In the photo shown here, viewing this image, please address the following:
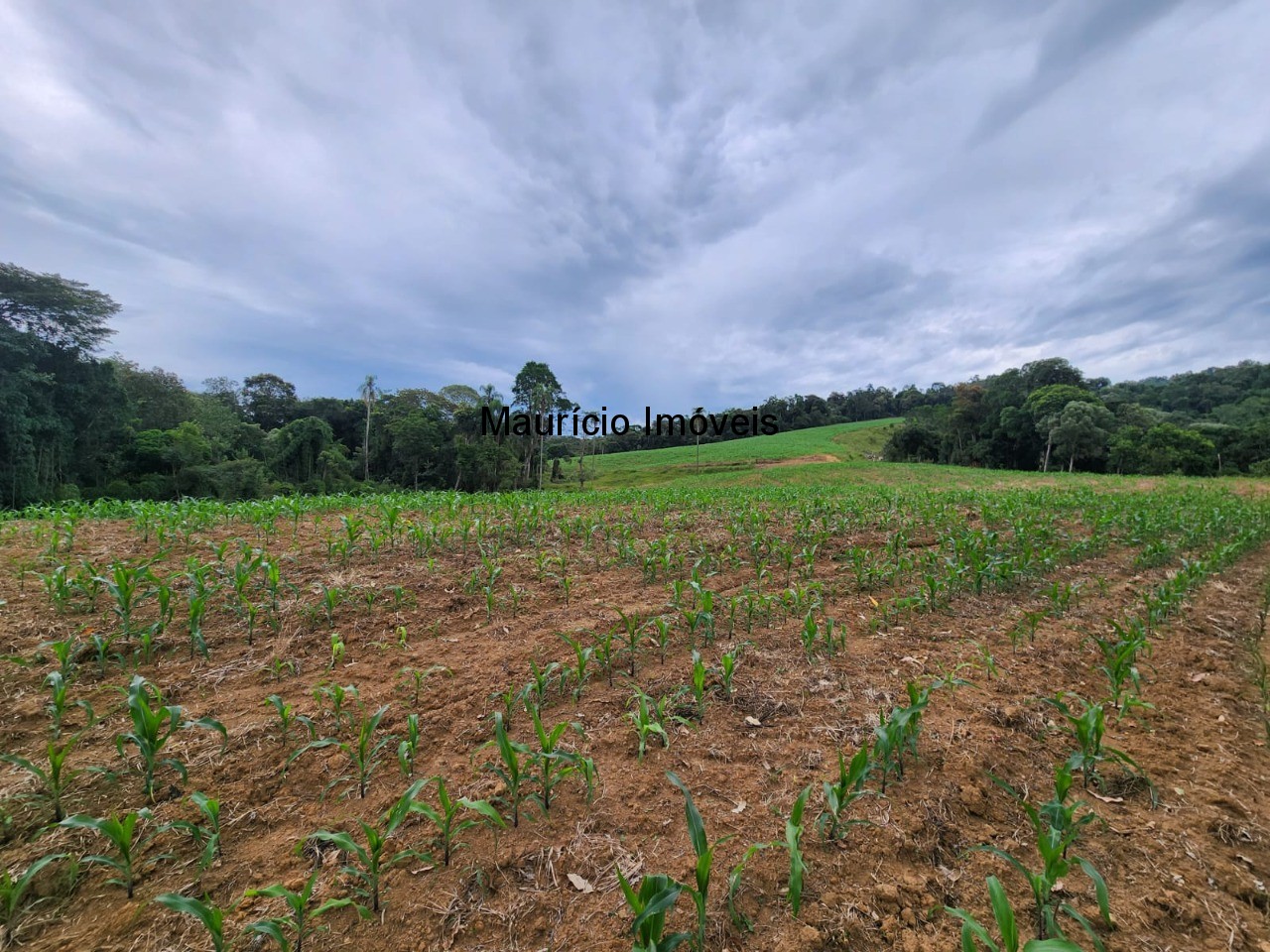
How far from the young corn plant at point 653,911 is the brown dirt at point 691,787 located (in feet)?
0.58

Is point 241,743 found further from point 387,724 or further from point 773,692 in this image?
point 773,692

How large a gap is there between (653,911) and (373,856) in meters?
1.03

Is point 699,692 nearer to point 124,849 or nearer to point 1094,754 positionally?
point 1094,754

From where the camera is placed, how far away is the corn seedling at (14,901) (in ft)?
4.88

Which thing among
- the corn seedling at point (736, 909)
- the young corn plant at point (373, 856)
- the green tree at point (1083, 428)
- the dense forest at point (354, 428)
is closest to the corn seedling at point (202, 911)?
the young corn plant at point (373, 856)

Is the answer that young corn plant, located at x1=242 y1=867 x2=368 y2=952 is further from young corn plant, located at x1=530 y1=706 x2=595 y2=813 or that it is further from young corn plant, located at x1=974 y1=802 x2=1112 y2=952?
young corn plant, located at x1=974 y1=802 x2=1112 y2=952

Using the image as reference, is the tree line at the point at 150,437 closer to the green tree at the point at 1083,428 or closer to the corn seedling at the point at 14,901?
the corn seedling at the point at 14,901

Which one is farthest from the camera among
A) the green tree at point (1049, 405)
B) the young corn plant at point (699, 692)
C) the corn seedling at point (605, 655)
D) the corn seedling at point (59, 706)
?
the green tree at point (1049, 405)

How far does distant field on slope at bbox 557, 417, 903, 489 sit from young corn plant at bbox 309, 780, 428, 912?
35.1 m

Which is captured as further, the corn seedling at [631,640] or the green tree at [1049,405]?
the green tree at [1049,405]

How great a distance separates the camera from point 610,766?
7.89 feet

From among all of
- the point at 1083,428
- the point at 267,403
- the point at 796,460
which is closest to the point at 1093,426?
the point at 1083,428

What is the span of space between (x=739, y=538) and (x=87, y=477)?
39211 millimetres

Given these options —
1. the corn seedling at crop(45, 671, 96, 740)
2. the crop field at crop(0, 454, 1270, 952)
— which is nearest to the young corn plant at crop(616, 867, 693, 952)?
the crop field at crop(0, 454, 1270, 952)
